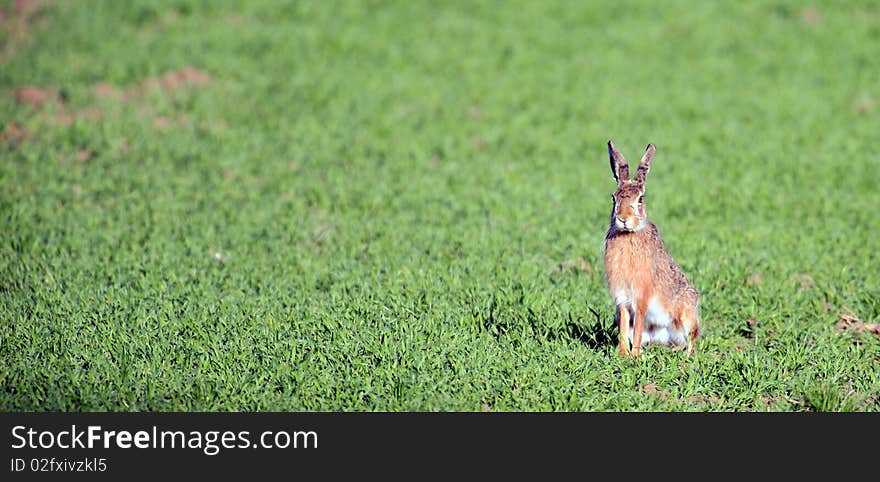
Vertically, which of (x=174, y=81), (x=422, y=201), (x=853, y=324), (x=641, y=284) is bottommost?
(x=853, y=324)

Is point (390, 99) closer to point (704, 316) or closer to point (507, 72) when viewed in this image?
point (507, 72)

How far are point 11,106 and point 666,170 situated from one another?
7.49m

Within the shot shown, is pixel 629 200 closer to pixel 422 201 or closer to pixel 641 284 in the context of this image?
pixel 641 284

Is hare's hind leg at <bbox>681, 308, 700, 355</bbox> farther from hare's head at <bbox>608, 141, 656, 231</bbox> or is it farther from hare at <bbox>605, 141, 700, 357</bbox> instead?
hare's head at <bbox>608, 141, 656, 231</bbox>

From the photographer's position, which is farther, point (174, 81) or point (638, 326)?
point (174, 81)

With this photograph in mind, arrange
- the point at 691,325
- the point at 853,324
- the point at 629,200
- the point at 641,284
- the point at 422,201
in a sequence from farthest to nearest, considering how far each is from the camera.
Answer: the point at 422,201, the point at 853,324, the point at 691,325, the point at 641,284, the point at 629,200

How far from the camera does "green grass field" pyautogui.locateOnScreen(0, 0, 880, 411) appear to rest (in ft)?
21.7

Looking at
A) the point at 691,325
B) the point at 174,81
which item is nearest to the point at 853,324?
the point at 691,325

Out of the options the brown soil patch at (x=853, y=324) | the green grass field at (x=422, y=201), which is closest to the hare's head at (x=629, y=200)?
the green grass field at (x=422, y=201)

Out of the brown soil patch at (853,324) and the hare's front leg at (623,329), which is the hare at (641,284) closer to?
the hare's front leg at (623,329)

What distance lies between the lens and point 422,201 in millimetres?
10719

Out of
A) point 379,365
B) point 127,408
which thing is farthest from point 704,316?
point 127,408

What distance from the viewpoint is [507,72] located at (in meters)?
14.7

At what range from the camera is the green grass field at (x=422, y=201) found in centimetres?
661
